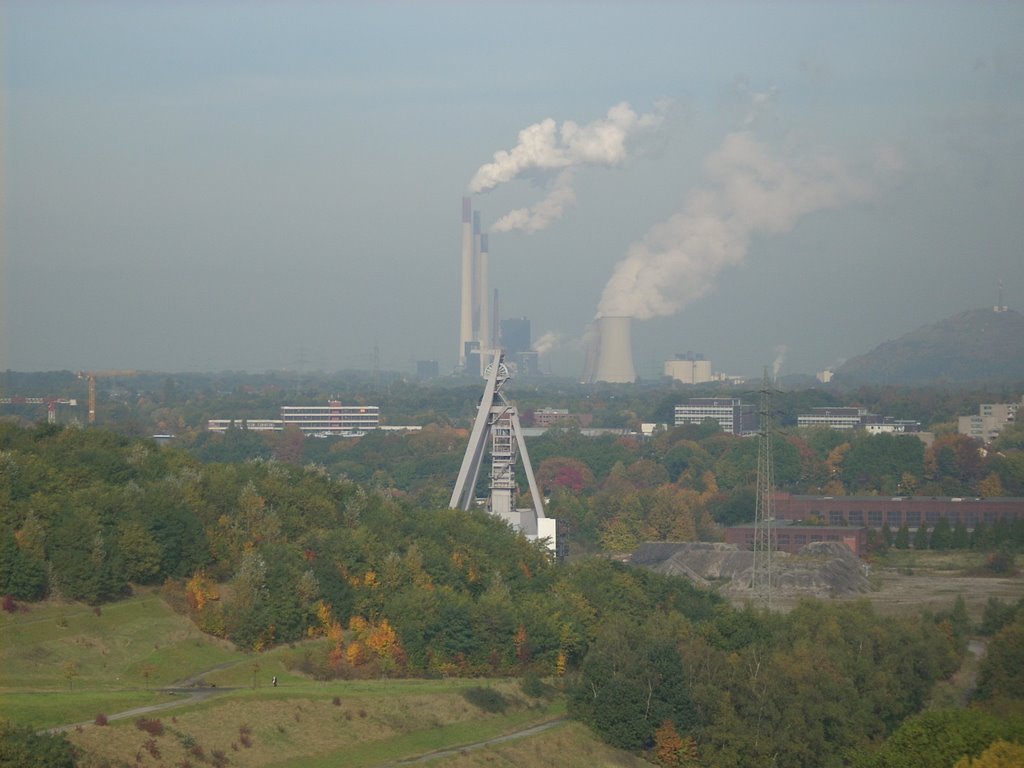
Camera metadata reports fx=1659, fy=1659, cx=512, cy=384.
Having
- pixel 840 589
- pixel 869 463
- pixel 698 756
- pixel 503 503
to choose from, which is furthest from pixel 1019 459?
pixel 698 756

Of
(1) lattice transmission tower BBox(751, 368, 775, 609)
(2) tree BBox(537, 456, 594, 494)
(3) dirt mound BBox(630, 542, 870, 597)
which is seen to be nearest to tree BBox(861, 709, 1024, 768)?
(1) lattice transmission tower BBox(751, 368, 775, 609)

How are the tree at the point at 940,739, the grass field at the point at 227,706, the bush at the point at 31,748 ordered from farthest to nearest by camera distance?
the tree at the point at 940,739, the grass field at the point at 227,706, the bush at the point at 31,748

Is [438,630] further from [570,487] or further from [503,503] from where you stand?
[570,487]

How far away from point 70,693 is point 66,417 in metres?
81.4

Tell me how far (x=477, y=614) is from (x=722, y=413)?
10443cm

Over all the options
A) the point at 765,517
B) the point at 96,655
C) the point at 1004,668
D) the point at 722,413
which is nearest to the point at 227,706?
the point at 96,655

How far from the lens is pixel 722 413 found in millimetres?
138500

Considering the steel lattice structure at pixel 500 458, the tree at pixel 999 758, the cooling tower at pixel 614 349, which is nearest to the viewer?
the tree at pixel 999 758

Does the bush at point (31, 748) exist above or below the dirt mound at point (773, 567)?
above

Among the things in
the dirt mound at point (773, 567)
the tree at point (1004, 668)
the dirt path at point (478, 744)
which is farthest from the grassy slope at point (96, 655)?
the dirt mound at point (773, 567)

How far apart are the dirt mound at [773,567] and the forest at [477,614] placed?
40.0 ft

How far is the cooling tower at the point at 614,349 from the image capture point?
157875mm

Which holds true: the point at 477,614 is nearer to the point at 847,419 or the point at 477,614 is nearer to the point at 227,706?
the point at 227,706

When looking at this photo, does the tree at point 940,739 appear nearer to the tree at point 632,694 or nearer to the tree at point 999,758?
the tree at point 999,758
